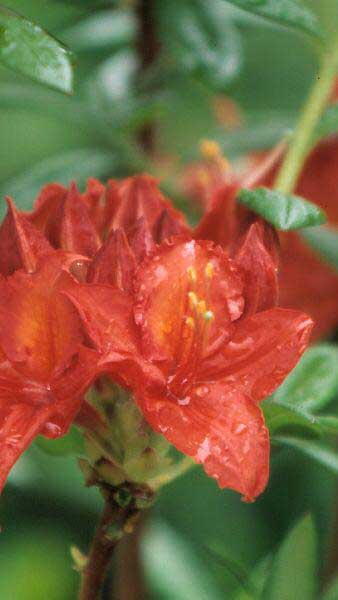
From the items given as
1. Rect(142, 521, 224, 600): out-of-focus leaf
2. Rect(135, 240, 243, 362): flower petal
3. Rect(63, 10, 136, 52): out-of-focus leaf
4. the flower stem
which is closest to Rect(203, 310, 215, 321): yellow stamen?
Rect(135, 240, 243, 362): flower petal

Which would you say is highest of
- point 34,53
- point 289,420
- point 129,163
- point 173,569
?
point 34,53

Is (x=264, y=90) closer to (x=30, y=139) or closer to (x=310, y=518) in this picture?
(x=30, y=139)

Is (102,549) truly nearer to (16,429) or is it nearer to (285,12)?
(16,429)

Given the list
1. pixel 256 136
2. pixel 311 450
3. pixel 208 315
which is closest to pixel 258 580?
pixel 311 450

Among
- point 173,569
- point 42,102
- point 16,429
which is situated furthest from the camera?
point 42,102

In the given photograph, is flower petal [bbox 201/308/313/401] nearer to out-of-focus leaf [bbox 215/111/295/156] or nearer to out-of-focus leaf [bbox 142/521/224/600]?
out-of-focus leaf [bbox 142/521/224/600]

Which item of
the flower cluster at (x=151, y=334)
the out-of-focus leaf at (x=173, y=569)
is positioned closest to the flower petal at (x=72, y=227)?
the flower cluster at (x=151, y=334)
